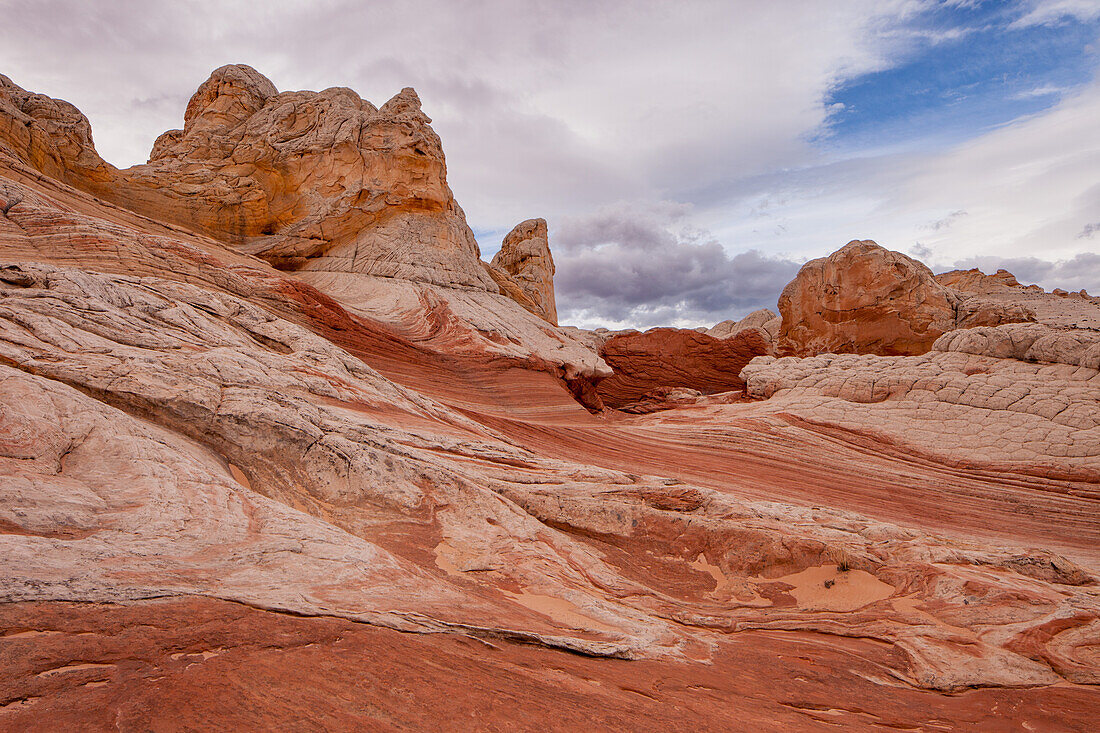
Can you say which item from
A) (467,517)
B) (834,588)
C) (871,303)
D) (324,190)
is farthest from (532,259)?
(834,588)

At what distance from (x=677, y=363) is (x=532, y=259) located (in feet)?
36.7

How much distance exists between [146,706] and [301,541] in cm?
280

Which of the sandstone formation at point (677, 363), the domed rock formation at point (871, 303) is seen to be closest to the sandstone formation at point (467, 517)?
the domed rock formation at point (871, 303)

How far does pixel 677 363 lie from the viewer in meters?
27.3

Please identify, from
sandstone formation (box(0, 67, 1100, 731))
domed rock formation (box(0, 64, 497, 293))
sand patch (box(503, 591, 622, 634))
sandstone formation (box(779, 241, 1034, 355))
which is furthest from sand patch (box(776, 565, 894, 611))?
sandstone formation (box(779, 241, 1034, 355))

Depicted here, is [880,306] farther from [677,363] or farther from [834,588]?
[834,588]

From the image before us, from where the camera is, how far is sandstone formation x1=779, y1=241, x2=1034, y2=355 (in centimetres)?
2244

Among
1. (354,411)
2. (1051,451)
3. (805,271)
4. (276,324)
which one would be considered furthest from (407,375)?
(805,271)

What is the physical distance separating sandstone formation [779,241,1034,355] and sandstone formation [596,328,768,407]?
9.49ft

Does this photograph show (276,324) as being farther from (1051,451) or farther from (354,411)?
(1051,451)

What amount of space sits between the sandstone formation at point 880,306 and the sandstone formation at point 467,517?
21.4ft

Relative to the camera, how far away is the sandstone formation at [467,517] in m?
3.61

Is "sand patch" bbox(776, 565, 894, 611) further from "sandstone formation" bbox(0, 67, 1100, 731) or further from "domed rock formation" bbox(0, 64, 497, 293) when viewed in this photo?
"domed rock formation" bbox(0, 64, 497, 293)

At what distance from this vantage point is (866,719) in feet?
15.5
